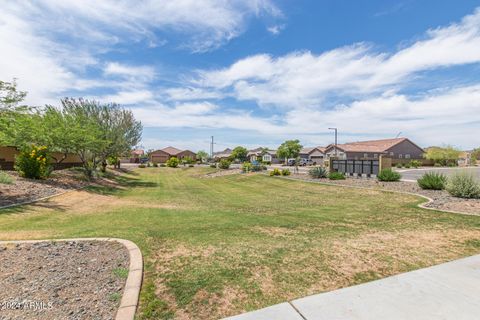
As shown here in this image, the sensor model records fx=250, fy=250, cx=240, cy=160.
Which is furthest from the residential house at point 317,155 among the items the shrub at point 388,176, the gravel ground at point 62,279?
the gravel ground at point 62,279

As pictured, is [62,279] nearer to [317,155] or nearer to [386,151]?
[386,151]

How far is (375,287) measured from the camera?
365 cm

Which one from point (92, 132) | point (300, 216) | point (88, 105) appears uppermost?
point (88, 105)

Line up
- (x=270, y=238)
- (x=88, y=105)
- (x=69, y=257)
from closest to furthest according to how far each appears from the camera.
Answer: (x=69, y=257) → (x=270, y=238) → (x=88, y=105)

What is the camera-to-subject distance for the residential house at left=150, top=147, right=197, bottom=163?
90375mm

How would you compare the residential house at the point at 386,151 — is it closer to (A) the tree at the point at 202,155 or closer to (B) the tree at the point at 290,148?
(B) the tree at the point at 290,148

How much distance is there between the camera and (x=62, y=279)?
383cm

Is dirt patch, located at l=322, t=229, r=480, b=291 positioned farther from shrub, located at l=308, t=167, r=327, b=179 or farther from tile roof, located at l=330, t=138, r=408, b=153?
tile roof, located at l=330, t=138, r=408, b=153

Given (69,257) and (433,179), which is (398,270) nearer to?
(69,257)

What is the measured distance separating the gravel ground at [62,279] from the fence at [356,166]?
2087 centimetres

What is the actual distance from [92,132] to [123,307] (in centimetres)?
1886

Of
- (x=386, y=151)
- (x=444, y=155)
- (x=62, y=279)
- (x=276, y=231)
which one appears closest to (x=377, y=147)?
(x=386, y=151)

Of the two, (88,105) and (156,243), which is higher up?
(88,105)

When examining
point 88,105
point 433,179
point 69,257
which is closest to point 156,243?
point 69,257
